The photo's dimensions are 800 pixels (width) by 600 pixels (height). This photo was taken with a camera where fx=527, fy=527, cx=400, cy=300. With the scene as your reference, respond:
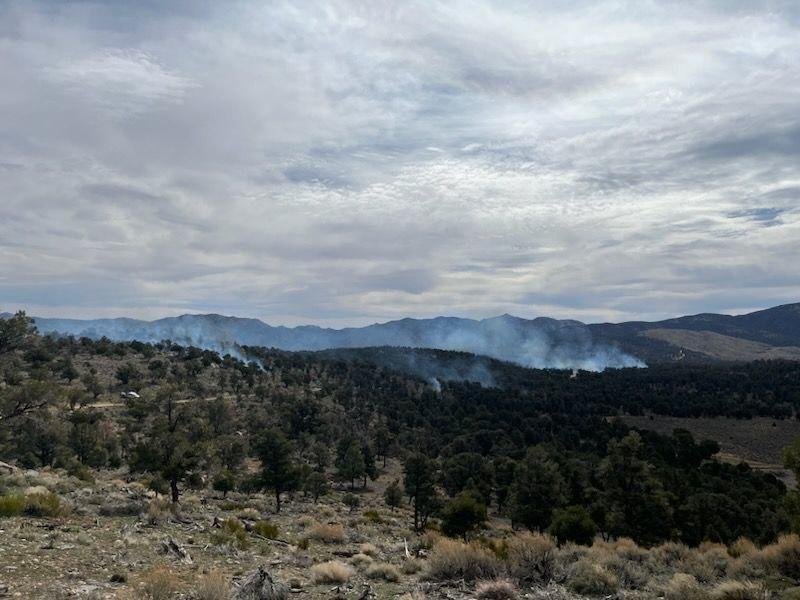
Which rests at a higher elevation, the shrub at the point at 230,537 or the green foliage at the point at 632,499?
the shrub at the point at 230,537

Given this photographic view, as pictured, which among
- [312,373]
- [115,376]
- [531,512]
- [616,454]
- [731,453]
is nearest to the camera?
[616,454]

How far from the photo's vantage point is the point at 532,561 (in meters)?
13.7

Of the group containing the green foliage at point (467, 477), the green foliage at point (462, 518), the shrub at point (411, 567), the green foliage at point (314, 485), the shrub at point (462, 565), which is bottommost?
the green foliage at point (467, 477)

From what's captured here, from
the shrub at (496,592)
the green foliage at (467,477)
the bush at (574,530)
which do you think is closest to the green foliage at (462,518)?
the bush at (574,530)

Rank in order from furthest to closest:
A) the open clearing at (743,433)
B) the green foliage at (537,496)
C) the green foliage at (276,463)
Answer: the open clearing at (743,433), the green foliage at (537,496), the green foliage at (276,463)

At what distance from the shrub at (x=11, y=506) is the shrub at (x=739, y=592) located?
60.8 ft

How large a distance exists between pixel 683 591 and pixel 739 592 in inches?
42.3

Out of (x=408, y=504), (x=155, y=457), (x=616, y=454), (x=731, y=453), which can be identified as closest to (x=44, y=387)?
(x=155, y=457)

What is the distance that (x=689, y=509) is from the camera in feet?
146

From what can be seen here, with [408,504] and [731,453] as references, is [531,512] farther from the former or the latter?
[731,453]

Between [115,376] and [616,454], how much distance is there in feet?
270

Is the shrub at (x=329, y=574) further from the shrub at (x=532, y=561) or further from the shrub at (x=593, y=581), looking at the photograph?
the shrub at (x=593, y=581)

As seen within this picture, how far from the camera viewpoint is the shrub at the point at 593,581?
12.5 m

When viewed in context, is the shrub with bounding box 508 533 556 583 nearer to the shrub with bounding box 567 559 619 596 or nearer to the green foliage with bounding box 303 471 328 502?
the shrub with bounding box 567 559 619 596
